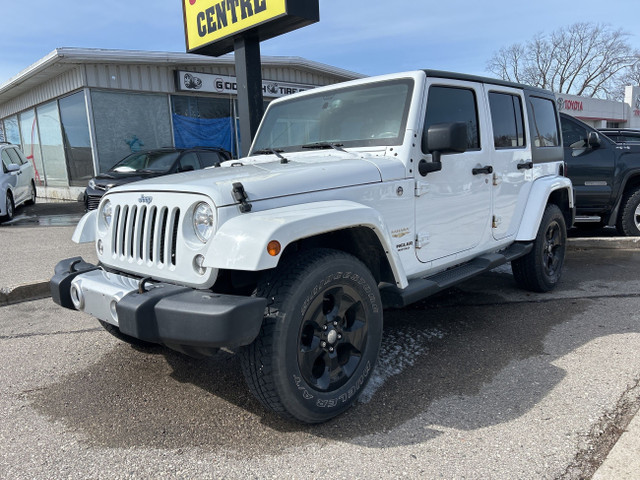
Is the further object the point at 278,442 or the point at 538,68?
the point at 538,68

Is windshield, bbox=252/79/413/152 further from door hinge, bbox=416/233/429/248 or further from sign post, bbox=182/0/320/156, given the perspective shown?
sign post, bbox=182/0/320/156

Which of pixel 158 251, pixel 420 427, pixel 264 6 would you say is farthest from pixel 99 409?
pixel 264 6

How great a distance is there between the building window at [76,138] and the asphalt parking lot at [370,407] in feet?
31.8

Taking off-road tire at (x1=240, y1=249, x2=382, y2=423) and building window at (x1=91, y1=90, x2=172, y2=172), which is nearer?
off-road tire at (x1=240, y1=249, x2=382, y2=423)

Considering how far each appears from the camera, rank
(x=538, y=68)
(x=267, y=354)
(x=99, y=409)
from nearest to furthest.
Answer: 1. (x=267, y=354)
2. (x=99, y=409)
3. (x=538, y=68)

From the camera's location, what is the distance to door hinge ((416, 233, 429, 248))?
10.9 feet

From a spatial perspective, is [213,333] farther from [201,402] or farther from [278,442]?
[201,402]

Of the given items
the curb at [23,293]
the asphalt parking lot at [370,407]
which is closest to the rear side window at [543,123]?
the asphalt parking lot at [370,407]

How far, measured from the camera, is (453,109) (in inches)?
147

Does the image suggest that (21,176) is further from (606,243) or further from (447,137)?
(606,243)

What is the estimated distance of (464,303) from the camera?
15.6 feet

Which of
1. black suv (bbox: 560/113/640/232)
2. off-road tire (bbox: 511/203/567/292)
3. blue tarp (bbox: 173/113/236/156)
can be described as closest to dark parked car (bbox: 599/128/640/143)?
black suv (bbox: 560/113/640/232)

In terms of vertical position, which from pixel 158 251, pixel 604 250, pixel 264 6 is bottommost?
pixel 604 250

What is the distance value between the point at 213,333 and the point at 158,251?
69cm
